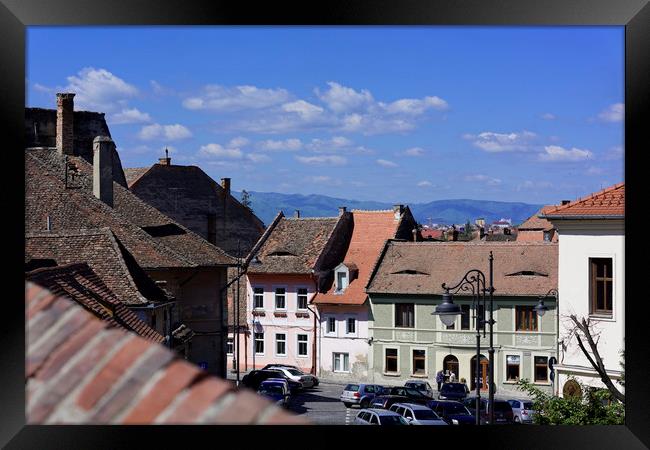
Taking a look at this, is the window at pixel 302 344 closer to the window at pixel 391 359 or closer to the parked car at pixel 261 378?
the window at pixel 391 359

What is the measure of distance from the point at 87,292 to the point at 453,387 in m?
12.7

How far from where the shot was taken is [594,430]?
214 inches

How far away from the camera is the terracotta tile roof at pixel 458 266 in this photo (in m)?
23.1

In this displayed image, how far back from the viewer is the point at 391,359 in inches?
944

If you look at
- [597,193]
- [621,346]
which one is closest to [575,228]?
[597,193]

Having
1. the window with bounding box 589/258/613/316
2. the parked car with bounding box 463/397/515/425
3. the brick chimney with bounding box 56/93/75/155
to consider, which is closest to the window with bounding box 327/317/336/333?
the parked car with bounding box 463/397/515/425

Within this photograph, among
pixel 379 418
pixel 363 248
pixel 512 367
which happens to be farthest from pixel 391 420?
pixel 363 248

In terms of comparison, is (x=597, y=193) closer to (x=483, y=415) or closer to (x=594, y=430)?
(x=483, y=415)

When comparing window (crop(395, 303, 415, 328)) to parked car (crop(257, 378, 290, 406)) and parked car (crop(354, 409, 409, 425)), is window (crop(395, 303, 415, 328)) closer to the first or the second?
parked car (crop(257, 378, 290, 406))

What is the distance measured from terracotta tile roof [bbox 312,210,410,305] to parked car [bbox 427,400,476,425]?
28.7ft

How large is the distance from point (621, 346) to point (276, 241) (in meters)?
17.0

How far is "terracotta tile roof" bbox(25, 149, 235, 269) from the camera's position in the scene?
14.7 metres

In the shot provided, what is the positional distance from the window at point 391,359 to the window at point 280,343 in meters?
3.09

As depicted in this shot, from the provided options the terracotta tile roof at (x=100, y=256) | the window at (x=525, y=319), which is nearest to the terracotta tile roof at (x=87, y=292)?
the terracotta tile roof at (x=100, y=256)
